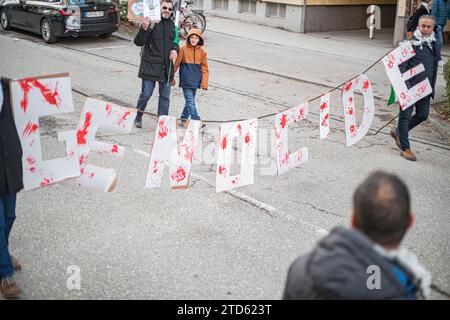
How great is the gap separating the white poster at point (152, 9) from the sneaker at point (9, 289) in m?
4.09

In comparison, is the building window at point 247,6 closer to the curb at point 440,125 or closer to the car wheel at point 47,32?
the car wheel at point 47,32

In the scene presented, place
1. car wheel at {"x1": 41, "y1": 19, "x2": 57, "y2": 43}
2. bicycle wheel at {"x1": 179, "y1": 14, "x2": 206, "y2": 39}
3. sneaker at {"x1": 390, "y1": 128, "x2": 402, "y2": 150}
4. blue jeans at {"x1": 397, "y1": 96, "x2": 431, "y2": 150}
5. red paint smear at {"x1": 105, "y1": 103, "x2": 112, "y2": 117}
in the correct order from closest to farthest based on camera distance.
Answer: red paint smear at {"x1": 105, "y1": 103, "x2": 112, "y2": 117}
blue jeans at {"x1": 397, "y1": 96, "x2": 431, "y2": 150}
sneaker at {"x1": 390, "y1": 128, "x2": 402, "y2": 150}
car wheel at {"x1": 41, "y1": 19, "x2": 57, "y2": 43}
bicycle wheel at {"x1": 179, "y1": 14, "x2": 206, "y2": 39}

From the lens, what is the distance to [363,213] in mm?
2049

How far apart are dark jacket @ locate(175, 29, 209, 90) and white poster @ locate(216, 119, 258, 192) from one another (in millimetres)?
2488

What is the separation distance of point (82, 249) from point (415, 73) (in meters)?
4.78

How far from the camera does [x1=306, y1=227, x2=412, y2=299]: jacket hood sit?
6.44 feet

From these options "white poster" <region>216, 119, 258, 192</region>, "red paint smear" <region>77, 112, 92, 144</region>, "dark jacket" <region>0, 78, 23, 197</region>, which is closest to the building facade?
"white poster" <region>216, 119, 258, 192</region>

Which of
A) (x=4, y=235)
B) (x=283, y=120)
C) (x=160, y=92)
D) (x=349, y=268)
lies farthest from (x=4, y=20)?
(x=349, y=268)

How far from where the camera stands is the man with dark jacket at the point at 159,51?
7.65 metres

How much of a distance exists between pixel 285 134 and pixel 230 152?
0.83 metres

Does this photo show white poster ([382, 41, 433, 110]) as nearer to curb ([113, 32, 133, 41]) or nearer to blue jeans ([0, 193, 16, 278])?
blue jeans ([0, 193, 16, 278])

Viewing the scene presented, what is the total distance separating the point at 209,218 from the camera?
17.6 feet

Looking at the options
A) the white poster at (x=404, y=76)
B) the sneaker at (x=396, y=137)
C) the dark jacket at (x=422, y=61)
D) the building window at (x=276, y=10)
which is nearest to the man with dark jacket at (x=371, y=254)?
the white poster at (x=404, y=76)

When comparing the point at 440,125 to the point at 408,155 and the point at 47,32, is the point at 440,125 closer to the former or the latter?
the point at 408,155
